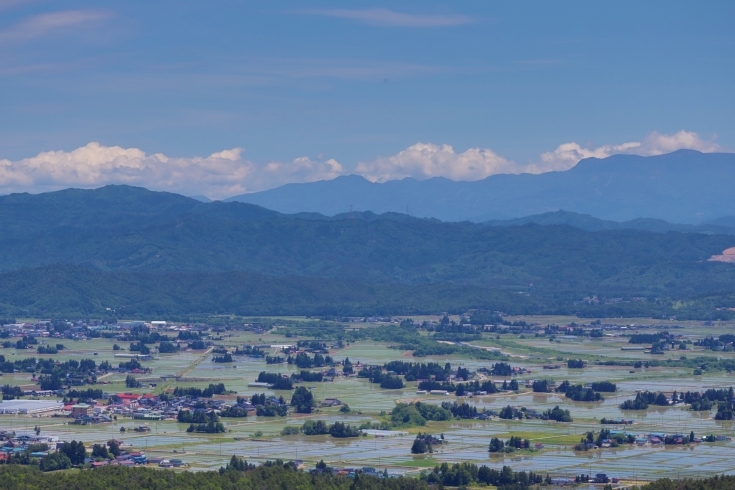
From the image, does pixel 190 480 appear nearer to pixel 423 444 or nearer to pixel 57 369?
pixel 423 444

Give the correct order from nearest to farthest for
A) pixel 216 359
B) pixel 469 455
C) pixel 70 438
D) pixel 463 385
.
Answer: pixel 469 455, pixel 70 438, pixel 463 385, pixel 216 359

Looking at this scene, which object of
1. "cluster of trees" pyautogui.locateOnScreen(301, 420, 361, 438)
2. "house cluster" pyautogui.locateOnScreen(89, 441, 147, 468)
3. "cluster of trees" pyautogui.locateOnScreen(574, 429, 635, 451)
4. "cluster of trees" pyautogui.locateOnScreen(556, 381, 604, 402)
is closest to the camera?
"house cluster" pyautogui.locateOnScreen(89, 441, 147, 468)

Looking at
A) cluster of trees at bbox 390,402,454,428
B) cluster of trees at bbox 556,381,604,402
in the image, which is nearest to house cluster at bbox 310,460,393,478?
cluster of trees at bbox 390,402,454,428

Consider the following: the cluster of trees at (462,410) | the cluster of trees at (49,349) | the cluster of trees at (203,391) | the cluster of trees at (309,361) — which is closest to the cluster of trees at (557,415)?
the cluster of trees at (462,410)

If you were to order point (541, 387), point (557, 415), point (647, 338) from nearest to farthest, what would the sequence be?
point (557, 415), point (541, 387), point (647, 338)

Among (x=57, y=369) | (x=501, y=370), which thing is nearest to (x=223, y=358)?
A: (x=57, y=369)

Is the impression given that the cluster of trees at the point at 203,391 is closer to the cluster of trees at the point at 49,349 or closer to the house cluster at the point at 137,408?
the house cluster at the point at 137,408

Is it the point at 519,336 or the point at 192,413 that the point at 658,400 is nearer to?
the point at 192,413

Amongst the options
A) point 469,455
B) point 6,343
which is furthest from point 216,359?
point 469,455

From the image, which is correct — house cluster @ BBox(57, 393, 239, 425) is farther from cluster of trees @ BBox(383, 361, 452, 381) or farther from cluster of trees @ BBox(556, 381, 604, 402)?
cluster of trees @ BBox(556, 381, 604, 402)

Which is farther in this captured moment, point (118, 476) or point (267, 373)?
point (267, 373)

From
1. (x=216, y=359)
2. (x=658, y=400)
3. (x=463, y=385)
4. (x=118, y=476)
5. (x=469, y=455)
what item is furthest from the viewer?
(x=216, y=359)
